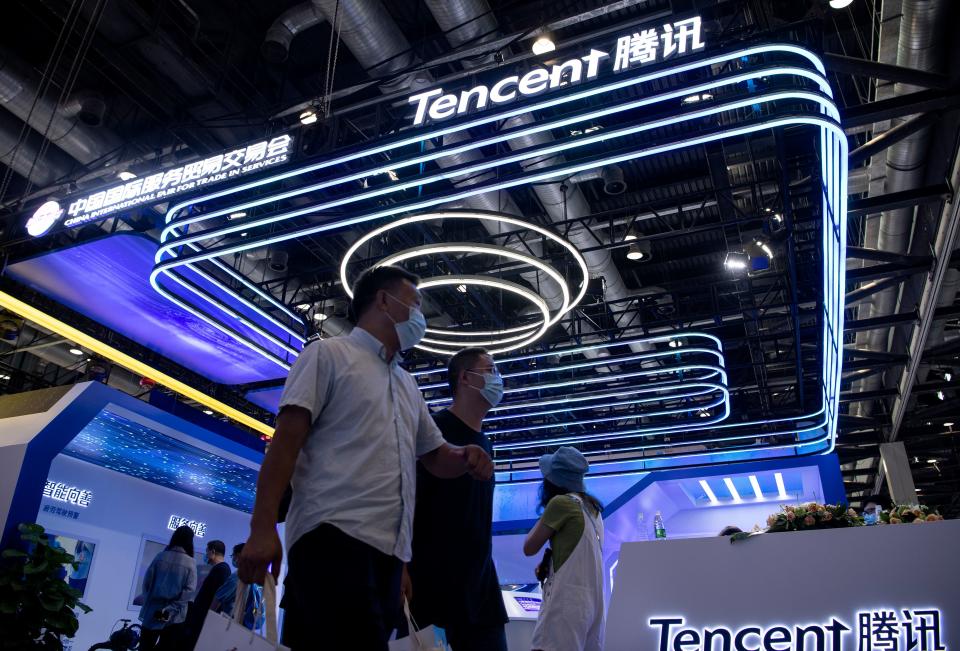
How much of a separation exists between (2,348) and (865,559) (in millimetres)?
15916

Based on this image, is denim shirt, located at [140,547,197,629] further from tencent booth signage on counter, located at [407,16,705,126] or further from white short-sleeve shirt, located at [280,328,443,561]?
white short-sleeve shirt, located at [280,328,443,561]

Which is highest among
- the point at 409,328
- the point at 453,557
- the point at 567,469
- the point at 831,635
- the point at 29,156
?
the point at 29,156

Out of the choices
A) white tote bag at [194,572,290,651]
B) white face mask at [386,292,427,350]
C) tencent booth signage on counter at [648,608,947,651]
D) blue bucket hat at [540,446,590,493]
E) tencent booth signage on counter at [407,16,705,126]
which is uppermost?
tencent booth signage on counter at [407,16,705,126]

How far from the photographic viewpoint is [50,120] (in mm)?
6727

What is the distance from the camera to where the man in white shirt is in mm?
1461

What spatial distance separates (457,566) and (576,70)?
4118mm

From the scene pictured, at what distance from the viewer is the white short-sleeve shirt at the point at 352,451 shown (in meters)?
1.57

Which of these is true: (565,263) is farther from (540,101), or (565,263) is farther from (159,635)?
(159,635)

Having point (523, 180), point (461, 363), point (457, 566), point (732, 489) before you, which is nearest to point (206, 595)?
point (461, 363)

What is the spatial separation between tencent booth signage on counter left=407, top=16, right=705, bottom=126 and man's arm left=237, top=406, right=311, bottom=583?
4306mm

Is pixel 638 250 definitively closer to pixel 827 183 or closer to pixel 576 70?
pixel 827 183

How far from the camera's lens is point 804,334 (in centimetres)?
1273

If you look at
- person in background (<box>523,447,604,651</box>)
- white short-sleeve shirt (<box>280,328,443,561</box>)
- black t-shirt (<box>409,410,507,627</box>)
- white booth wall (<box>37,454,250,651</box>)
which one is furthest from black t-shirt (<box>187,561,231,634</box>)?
white booth wall (<box>37,454,250,651</box>)

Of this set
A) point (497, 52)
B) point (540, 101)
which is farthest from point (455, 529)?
point (497, 52)
